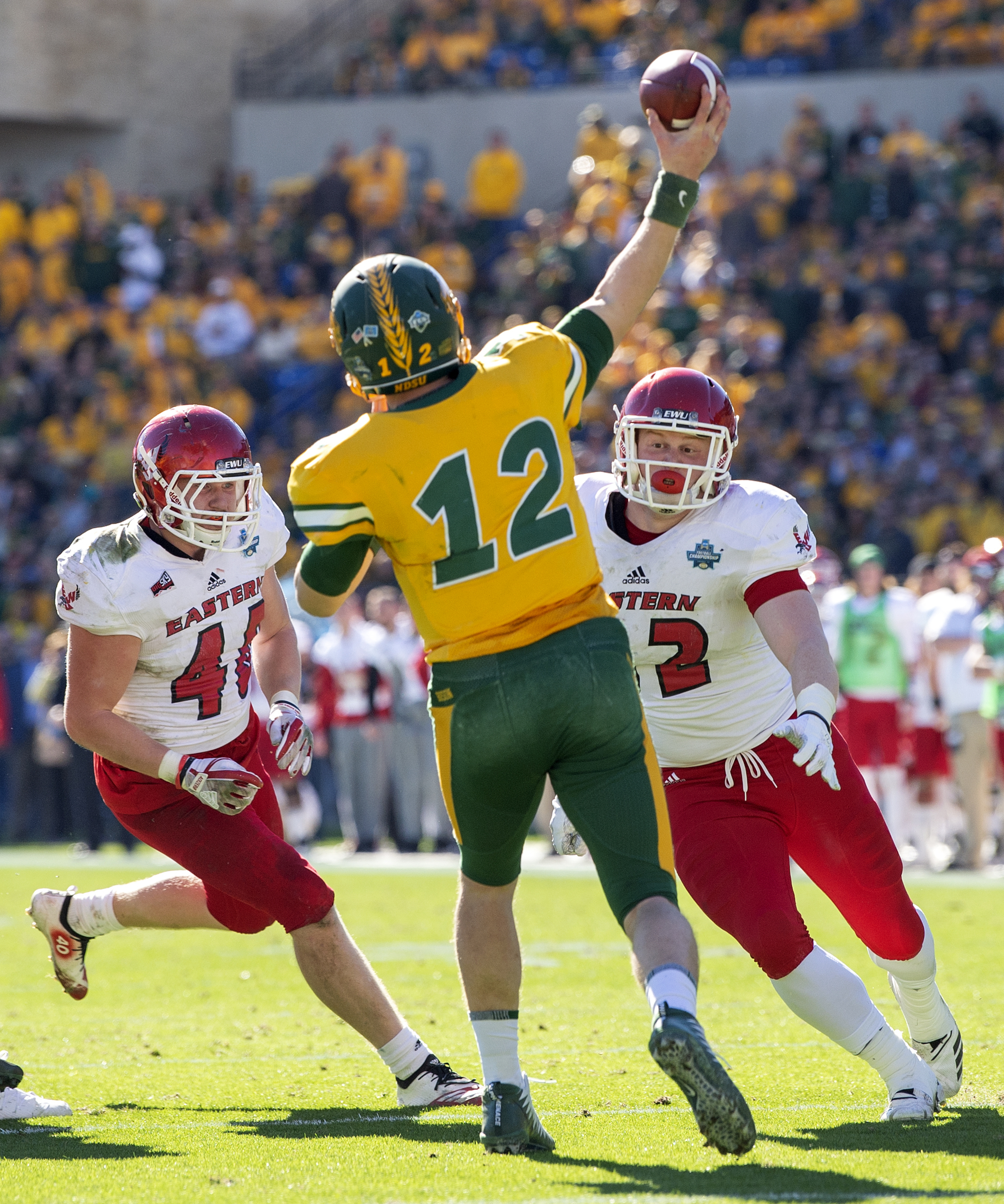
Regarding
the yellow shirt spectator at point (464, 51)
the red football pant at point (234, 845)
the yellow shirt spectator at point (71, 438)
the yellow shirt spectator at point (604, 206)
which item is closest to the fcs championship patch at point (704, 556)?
the red football pant at point (234, 845)

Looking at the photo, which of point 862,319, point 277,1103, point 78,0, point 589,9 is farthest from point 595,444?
point 78,0

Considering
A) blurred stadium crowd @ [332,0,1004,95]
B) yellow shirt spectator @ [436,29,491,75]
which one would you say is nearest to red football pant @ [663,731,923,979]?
blurred stadium crowd @ [332,0,1004,95]

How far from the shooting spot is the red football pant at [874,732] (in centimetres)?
1063

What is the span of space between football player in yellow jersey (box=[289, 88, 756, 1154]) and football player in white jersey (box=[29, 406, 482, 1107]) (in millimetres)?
756

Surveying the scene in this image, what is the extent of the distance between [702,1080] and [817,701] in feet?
2.82

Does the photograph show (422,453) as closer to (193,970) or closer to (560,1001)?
(560,1001)

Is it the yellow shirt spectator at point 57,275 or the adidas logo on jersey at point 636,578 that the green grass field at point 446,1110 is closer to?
the adidas logo on jersey at point 636,578

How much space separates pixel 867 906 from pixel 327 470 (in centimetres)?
164

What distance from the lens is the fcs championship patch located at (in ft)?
12.9

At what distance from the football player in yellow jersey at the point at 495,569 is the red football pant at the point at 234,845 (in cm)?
82

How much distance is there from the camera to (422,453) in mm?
3357

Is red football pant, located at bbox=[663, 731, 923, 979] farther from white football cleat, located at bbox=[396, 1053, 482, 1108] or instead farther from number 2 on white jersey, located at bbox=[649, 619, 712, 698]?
white football cleat, located at bbox=[396, 1053, 482, 1108]

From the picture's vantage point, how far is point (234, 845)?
14.0 ft

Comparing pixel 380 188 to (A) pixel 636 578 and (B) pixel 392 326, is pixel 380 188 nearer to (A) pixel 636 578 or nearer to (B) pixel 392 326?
(A) pixel 636 578
